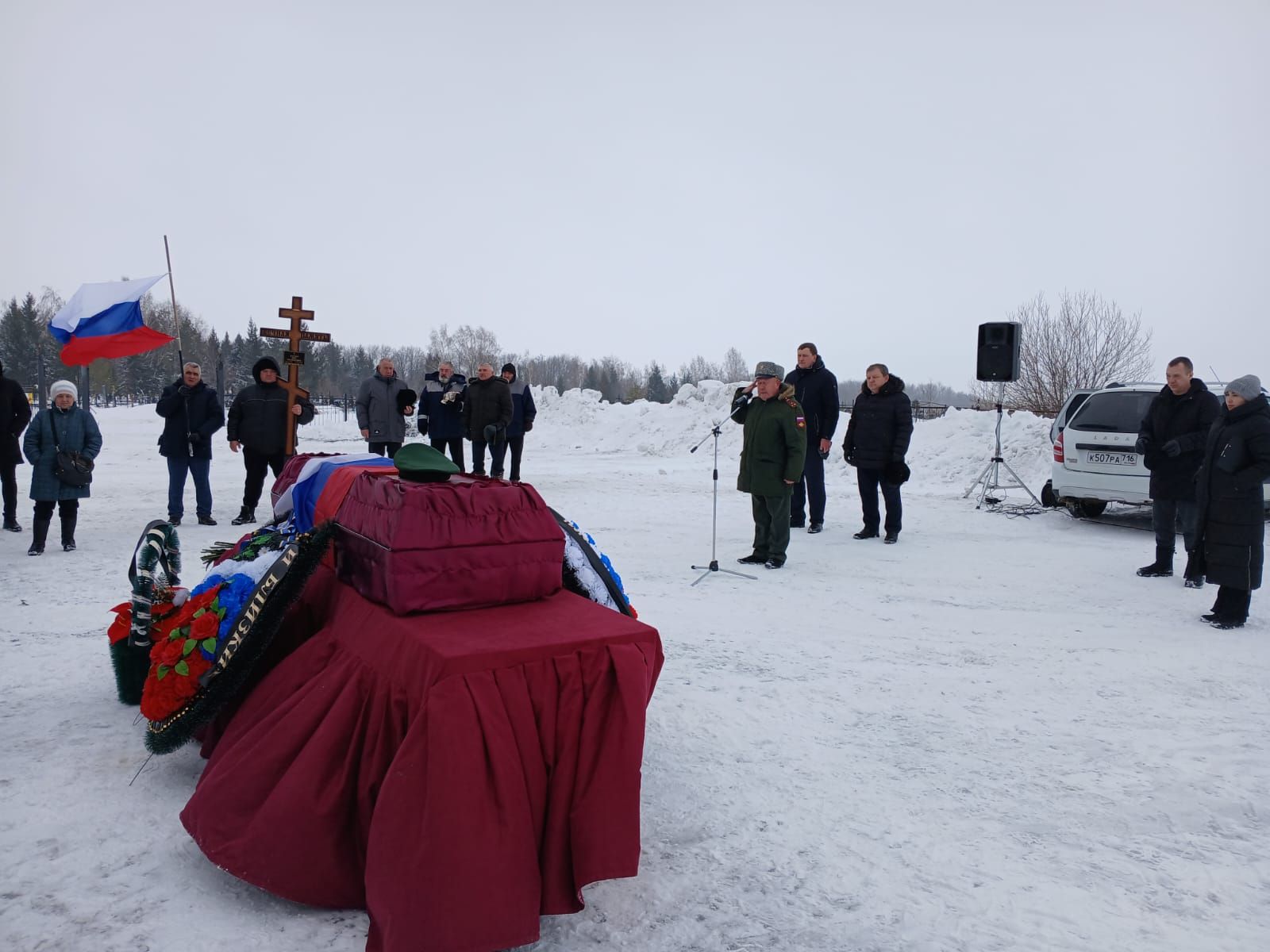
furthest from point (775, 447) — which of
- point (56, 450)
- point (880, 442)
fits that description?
point (56, 450)

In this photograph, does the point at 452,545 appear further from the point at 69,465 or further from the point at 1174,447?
the point at 1174,447

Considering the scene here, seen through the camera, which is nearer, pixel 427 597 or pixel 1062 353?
pixel 427 597

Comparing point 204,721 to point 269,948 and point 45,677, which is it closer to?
point 269,948

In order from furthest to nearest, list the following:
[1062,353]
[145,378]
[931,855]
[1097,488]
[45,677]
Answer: [145,378]
[1062,353]
[1097,488]
[45,677]
[931,855]

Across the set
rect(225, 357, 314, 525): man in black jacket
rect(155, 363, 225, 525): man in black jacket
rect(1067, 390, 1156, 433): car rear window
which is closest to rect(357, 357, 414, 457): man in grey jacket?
rect(225, 357, 314, 525): man in black jacket

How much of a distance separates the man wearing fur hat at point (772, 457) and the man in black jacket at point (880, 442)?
5.66ft

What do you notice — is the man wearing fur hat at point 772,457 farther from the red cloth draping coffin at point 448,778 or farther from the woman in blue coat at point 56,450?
the woman in blue coat at point 56,450

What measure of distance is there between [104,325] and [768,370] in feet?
24.9

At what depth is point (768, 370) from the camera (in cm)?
741

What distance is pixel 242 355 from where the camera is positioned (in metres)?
72.5

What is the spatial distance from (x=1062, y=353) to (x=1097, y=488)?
60.8ft

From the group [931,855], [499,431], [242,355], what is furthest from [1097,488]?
[242,355]

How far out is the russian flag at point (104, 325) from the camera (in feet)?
30.3

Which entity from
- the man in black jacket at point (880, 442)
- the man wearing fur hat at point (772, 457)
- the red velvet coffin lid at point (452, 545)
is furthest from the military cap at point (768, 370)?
the red velvet coffin lid at point (452, 545)
